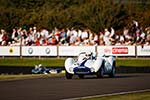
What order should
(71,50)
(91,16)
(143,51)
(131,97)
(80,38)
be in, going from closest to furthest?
(131,97) < (143,51) < (71,50) < (80,38) < (91,16)

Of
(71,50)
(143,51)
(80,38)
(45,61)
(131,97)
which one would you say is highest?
(80,38)

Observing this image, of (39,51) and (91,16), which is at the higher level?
(91,16)

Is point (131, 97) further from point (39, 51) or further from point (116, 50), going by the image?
point (39, 51)

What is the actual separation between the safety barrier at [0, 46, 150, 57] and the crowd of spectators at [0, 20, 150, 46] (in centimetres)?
40

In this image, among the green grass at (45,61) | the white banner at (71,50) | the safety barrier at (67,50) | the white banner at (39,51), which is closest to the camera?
the green grass at (45,61)

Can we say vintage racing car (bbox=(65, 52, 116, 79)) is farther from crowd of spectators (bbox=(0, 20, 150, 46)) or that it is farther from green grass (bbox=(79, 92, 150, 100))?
crowd of spectators (bbox=(0, 20, 150, 46))

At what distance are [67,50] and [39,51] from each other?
8.79 feet

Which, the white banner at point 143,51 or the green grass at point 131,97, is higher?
the white banner at point 143,51

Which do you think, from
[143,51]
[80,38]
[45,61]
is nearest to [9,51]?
[45,61]

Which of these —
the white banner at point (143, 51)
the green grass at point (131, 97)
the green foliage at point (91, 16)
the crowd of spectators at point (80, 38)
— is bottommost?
the green grass at point (131, 97)

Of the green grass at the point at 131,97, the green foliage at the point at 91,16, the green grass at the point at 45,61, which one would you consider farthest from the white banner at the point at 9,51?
the green grass at the point at 131,97

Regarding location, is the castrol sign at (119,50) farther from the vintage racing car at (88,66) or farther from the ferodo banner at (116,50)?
the vintage racing car at (88,66)

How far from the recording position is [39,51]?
1773 inches

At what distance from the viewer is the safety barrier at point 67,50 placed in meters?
41.6
